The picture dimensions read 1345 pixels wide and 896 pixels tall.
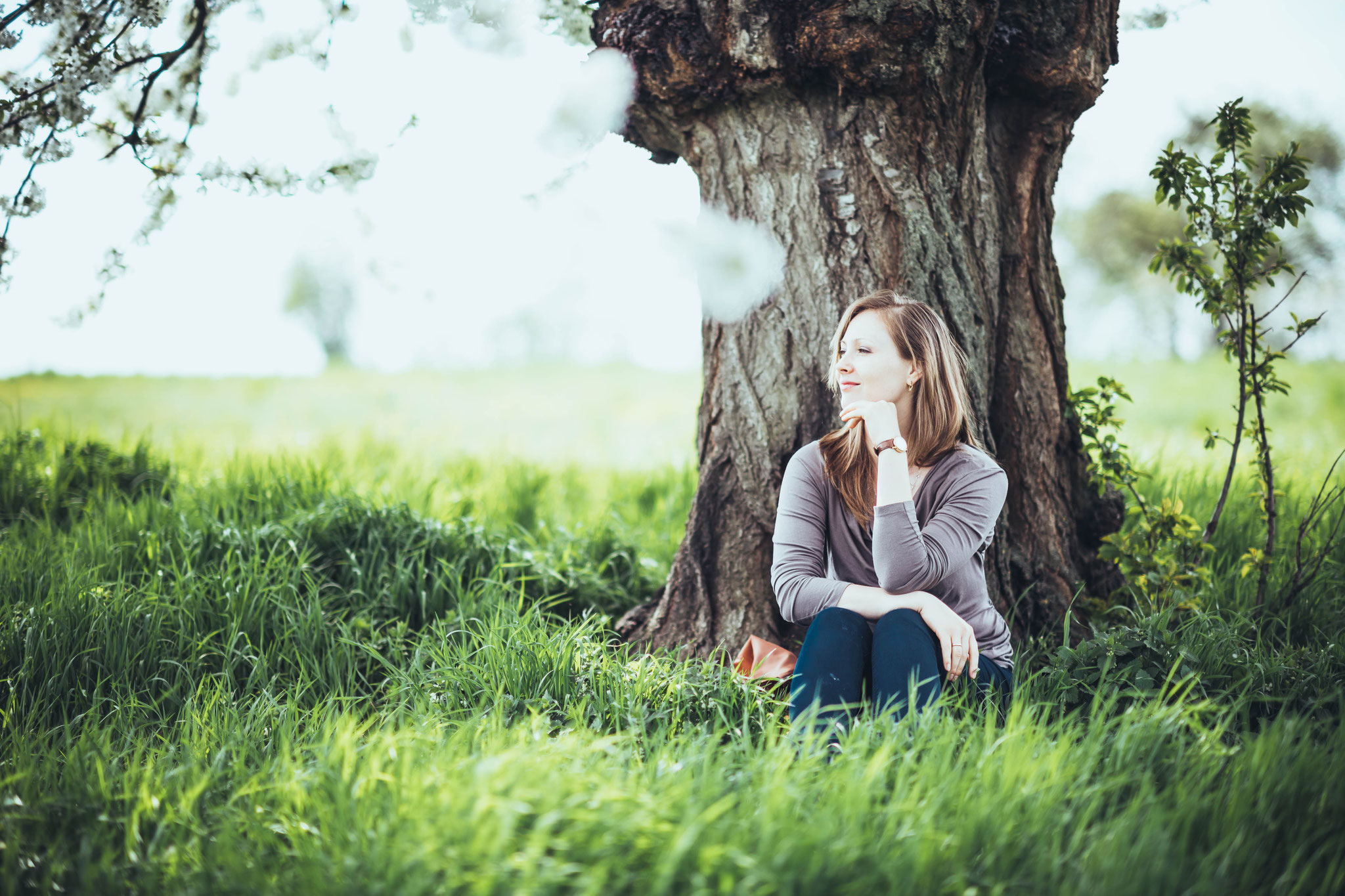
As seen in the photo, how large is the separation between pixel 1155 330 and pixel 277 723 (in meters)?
36.5

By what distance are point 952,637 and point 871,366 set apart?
0.93 m

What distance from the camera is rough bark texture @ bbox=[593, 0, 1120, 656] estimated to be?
9.89 ft

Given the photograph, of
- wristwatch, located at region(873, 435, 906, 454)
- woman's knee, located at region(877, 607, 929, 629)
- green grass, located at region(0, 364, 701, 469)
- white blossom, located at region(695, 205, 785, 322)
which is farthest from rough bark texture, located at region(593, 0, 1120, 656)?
green grass, located at region(0, 364, 701, 469)

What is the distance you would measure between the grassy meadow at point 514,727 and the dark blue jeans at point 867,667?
0.10 meters

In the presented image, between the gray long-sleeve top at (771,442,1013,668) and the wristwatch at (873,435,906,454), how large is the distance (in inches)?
7.0

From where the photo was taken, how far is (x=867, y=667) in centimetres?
256

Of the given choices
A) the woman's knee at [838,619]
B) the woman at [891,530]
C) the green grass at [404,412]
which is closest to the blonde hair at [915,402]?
the woman at [891,530]

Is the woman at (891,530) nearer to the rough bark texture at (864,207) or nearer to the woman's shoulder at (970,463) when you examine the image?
the woman's shoulder at (970,463)

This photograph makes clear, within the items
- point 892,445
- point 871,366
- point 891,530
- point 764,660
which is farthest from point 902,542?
point 764,660

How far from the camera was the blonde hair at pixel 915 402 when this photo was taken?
275 cm

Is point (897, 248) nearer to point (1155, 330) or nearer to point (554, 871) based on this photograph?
point (554, 871)

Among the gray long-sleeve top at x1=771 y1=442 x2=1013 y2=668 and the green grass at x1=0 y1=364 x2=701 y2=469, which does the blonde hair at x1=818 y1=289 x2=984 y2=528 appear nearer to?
the gray long-sleeve top at x1=771 y1=442 x2=1013 y2=668

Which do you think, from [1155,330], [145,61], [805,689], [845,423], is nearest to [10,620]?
[145,61]

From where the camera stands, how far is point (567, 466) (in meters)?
6.25
